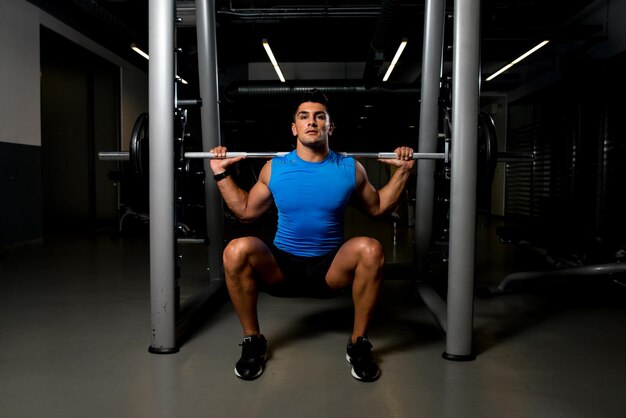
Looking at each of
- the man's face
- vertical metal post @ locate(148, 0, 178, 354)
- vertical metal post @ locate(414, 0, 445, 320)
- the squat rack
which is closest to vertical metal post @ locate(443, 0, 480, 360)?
the squat rack

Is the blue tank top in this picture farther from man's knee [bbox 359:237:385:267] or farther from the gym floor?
the gym floor

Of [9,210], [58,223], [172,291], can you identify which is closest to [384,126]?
[58,223]

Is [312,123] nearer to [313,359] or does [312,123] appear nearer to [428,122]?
[313,359]

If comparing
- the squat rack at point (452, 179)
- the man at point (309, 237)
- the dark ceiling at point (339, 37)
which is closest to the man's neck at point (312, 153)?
the man at point (309, 237)

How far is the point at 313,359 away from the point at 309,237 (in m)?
0.41

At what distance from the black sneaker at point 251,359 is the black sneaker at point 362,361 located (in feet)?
0.94

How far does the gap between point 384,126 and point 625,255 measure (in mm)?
9028

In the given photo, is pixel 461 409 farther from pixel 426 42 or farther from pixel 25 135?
pixel 25 135

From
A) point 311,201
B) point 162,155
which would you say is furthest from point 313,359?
point 162,155

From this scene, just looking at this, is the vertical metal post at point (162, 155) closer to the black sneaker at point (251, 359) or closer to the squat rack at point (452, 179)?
the squat rack at point (452, 179)

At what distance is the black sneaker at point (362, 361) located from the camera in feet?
4.78

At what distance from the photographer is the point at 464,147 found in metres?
1.59

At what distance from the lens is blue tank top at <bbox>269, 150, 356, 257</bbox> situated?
5.48 feet

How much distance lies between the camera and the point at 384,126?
11.3 meters
